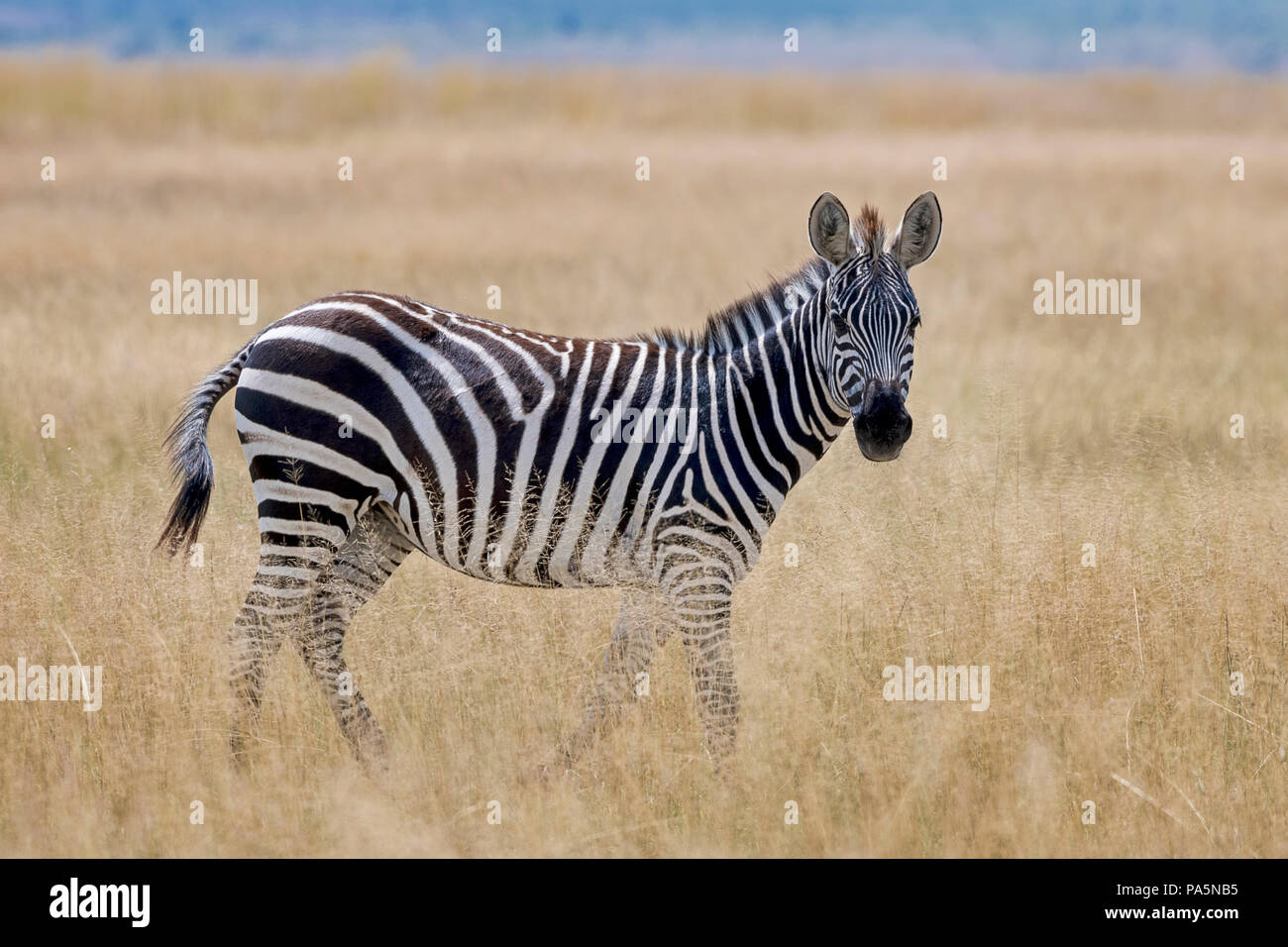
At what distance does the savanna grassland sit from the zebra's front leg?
0.14m

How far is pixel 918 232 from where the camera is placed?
21.6ft

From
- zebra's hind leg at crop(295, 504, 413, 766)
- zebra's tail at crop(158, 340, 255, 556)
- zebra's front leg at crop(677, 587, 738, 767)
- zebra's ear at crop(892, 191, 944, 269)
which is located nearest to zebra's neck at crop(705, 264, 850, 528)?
zebra's ear at crop(892, 191, 944, 269)

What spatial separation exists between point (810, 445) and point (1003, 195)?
54.7 ft

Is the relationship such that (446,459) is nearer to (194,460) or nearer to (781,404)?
(194,460)

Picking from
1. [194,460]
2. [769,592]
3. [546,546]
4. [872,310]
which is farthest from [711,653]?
[194,460]

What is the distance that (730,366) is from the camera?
6.69m

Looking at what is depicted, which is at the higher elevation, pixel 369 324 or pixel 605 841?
pixel 369 324

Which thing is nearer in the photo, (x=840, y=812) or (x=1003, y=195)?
(x=840, y=812)

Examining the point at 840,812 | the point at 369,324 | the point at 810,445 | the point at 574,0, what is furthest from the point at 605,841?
the point at 574,0

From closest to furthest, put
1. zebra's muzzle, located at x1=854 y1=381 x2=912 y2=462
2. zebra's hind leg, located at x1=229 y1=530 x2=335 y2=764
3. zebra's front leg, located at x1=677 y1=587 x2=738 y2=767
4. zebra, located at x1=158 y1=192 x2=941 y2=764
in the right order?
zebra's muzzle, located at x1=854 y1=381 x2=912 y2=462, zebra's front leg, located at x1=677 y1=587 x2=738 y2=767, zebra, located at x1=158 y1=192 x2=941 y2=764, zebra's hind leg, located at x1=229 y1=530 x2=335 y2=764

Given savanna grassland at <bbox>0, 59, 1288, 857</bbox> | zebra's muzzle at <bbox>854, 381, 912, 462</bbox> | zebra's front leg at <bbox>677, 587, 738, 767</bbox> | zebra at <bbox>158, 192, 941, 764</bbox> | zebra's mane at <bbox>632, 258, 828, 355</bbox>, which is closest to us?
savanna grassland at <bbox>0, 59, 1288, 857</bbox>

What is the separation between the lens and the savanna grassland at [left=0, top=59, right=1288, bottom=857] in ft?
19.3

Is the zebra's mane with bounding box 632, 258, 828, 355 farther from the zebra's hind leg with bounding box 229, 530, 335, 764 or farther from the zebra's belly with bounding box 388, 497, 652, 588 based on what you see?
the zebra's hind leg with bounding box 229, 530, 335, 764
